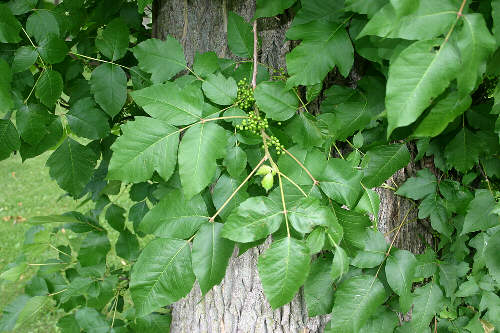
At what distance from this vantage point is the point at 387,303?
1419 mm

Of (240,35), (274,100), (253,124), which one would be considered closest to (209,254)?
(253,124)

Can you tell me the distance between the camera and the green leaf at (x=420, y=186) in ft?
4.62

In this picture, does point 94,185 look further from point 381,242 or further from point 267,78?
point 381,242

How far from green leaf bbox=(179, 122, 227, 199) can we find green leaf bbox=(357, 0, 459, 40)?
467 mm

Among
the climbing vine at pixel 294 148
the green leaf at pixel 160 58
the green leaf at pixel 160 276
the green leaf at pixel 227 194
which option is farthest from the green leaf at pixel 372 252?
the green leaf at pixel 160 58

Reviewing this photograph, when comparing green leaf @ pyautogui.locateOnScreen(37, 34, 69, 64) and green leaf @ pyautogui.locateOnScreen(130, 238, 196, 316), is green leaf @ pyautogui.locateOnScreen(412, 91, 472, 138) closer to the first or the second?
green leaf @ pyautogui.locateOnScreen(130, 238, 196, 316)

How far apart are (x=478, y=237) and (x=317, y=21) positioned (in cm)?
103

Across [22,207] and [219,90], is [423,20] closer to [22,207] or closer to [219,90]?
[219,90]

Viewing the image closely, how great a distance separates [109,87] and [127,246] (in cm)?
84

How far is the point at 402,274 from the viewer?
4.16 feet

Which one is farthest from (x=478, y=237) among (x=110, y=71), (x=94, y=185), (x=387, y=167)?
(x=94, y=185)

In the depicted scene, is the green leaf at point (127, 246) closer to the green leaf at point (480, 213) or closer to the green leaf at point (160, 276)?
the green leaf at point (160, 276)

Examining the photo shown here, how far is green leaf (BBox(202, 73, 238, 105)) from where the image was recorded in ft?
3.51

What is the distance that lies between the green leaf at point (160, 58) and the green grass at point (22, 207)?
3534 millimetres
